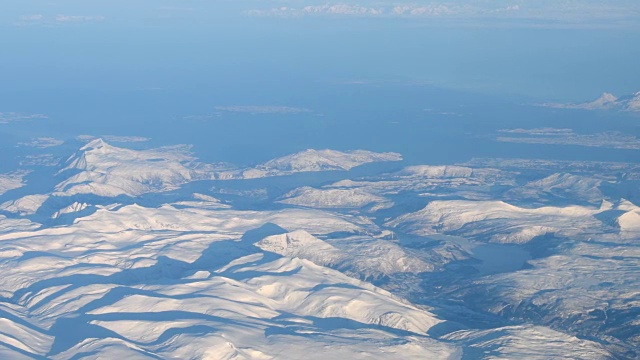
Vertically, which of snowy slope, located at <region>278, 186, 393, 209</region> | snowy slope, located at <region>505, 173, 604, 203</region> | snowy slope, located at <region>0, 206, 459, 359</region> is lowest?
snowy slope, located at <region>278, 186, 393, 209</region>

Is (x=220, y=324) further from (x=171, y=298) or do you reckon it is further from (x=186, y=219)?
(x=186, y=219)

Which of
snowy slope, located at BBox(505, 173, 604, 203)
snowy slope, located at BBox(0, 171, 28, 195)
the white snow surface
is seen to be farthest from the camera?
snowy slope, located at BBox(0, 171, 28, 195)

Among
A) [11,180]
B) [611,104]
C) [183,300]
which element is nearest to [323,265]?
[183,300]

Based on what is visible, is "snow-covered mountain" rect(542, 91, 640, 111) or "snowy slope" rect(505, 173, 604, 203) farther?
"snow-covered mountain" rect(542, 91, 640, 111)

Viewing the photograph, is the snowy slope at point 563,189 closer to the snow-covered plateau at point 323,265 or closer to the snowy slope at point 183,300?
the snow-covered plateau at point 323,265

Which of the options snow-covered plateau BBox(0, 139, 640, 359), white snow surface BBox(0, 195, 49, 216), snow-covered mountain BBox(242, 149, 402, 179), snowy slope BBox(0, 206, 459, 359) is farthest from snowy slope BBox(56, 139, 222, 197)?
snowy slope BBox(0, 206, 459, 359)

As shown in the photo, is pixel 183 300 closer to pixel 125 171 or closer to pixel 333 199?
pixel 333 199

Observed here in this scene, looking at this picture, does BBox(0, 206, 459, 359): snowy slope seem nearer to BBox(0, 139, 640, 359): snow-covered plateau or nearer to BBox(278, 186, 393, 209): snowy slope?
BBox(0, 139, 640, 359): snow-covered plateau

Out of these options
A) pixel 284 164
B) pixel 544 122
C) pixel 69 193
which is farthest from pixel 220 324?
pixel 544 122
